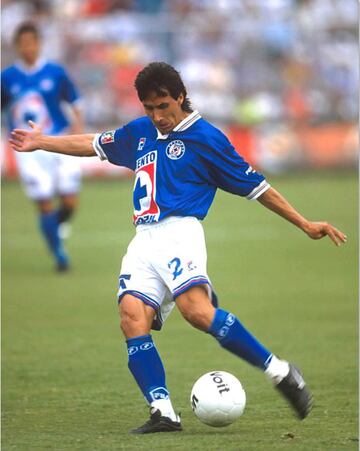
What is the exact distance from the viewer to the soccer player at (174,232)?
21.0 ft

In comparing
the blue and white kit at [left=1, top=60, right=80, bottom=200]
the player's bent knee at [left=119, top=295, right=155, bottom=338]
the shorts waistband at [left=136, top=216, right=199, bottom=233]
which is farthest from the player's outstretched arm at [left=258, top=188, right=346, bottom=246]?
the blue and white kit at [left=1, top=60, right=80, bottom=200]

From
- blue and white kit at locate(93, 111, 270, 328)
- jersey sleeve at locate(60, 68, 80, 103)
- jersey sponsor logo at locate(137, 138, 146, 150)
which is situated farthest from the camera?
jersey sleeve at locate(60, 68, 80, 103)

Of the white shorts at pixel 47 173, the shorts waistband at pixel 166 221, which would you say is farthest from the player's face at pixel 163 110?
the white shorts at pixel 47 173

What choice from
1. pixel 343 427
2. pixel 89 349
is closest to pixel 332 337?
pixel 89 349

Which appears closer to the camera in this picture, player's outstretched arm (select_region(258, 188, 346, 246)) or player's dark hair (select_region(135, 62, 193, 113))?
player's dark hair (select_region(135, 62, 193, 113))

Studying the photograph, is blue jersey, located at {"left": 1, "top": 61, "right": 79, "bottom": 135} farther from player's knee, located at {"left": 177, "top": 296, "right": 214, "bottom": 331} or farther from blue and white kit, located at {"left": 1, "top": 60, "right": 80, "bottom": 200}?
player's knee, located at {"left": 177, "top": 296, "right": 214, "bottom": 331}

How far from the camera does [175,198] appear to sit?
6.54m

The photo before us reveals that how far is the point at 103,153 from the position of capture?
6.88 m

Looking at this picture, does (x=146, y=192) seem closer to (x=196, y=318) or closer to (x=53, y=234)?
(x=196, y=318)

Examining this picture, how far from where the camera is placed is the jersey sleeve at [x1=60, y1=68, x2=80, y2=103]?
14008mm

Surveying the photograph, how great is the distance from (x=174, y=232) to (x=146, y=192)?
288mm

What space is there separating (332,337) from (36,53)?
20.0ft

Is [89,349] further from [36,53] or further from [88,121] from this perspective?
[88,121]

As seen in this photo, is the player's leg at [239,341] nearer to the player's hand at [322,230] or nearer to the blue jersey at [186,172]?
the blue jersey at [186,172]
